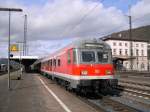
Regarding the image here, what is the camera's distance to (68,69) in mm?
18781

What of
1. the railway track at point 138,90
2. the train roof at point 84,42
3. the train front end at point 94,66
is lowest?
the railway track at point 138,90

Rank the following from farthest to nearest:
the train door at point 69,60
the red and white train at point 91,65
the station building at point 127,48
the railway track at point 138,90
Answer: the station building at point 127,48 < the railway track at point 138,90 < the train door at point 69,60 < the red and white train at point 91,65

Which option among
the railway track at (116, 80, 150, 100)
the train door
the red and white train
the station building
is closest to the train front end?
the red and white train

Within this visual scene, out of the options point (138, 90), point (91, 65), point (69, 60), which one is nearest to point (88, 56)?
point (91, 65)

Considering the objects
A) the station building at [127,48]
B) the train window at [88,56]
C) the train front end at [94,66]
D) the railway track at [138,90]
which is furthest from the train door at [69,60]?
the station building at [127,48]

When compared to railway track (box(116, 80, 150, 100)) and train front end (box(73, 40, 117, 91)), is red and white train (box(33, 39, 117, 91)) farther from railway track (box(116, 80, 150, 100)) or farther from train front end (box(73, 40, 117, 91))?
railway track (box(116, 80, 150, 100))

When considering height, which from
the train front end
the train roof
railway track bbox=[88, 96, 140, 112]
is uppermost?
the train roof

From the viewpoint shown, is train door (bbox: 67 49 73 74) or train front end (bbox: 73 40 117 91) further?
train door (bbox: 67 49 73 74)

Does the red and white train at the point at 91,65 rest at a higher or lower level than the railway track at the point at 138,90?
higher

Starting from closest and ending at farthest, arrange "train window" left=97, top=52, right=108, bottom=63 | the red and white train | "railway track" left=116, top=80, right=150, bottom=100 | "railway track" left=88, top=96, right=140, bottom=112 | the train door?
"railway track" left=88, top=96, right=140, bottom=112
the red and white train
"train window" left=97, top=52, right=108, bottom=63
the train door
"railway track" left=116, top=80, right=150, bottom=100

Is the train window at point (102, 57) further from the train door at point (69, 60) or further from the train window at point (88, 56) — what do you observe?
→ the train door at point (69, 60)

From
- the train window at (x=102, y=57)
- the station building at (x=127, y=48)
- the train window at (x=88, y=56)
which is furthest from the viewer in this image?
the station building at (x=127, y=48)

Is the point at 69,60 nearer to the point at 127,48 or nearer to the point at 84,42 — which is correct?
the point at 84,42

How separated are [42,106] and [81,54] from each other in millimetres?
4292
